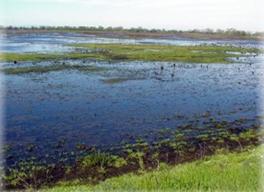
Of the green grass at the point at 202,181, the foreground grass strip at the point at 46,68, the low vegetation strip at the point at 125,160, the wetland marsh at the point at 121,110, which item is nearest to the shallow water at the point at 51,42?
the foreground grass strip at the point at 46,68

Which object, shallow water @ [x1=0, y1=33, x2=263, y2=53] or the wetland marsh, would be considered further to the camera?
shallow water @ [x1=0, y1=33, x2=263, y2=53]

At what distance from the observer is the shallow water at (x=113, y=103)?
563 inches

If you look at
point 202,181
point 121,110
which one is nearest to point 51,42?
point 121,110

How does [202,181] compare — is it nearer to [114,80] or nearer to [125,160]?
[125,160]

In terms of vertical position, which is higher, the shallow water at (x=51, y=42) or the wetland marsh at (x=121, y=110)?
the shallow water at (x=51, y=42)

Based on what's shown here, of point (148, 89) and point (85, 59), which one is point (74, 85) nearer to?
point (148, 89)

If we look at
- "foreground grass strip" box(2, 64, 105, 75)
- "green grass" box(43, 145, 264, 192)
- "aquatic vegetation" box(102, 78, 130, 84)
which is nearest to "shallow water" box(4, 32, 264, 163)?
"aquatic vegetation" box(102, 78, 130, 84)

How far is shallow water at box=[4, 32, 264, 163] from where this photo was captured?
1429cm

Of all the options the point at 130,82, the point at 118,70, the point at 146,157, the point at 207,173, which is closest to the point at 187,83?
the point at 130,82

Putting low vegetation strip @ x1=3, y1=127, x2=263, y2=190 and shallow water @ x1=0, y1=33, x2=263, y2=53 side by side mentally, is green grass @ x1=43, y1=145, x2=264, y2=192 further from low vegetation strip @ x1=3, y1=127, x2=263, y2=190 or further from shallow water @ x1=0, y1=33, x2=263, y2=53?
shallow water @ x1=0, y1=33, x2=263, y2=53

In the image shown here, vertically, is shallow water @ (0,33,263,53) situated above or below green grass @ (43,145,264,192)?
above

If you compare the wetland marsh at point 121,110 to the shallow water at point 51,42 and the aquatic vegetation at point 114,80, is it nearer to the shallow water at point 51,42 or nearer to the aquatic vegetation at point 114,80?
the aquatic vegetation at point 114,80

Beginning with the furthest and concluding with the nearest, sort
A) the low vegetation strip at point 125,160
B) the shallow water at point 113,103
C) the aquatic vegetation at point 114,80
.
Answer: the aquatic vegetation at point 114,80, the shallow water at point 113,103, the low vegetation strip at point 125,160

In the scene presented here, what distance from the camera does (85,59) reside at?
→ 3700 centimetres
